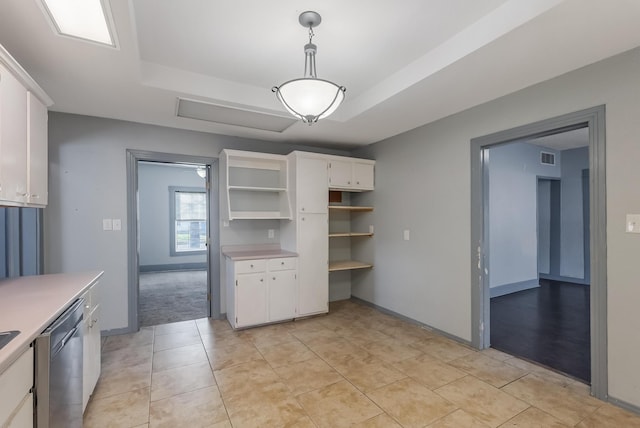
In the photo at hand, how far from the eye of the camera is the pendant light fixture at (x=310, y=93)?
1.95 metres

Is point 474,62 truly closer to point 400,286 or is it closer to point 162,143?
point 400,286

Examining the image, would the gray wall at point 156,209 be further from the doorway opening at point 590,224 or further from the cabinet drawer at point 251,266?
the doorway opening at point 590,224

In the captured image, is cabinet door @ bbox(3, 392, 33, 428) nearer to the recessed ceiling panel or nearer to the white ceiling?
the white ceiling

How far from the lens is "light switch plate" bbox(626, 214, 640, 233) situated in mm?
2059

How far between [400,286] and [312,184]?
5.82 feet

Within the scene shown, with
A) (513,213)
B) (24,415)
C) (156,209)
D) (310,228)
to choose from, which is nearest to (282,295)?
(310,228)

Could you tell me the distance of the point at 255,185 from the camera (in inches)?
166

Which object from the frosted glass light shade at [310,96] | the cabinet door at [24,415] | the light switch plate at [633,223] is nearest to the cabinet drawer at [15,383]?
the cabinet door at [24,415]

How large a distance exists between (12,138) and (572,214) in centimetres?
810

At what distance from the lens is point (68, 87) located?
8.63 feet

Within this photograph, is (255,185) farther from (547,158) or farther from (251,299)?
(547,158)

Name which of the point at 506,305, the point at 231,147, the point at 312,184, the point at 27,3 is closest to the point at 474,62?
the point at 312,184

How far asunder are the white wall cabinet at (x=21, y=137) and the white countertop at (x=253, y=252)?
1895mm

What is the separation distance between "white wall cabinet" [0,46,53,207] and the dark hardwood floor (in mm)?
4150
